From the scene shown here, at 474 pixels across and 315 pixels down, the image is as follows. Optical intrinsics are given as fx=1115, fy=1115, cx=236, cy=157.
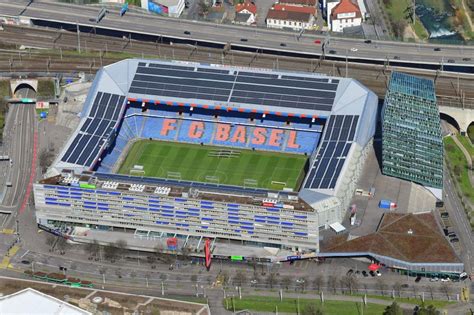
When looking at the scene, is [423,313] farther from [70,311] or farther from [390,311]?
[70,311]

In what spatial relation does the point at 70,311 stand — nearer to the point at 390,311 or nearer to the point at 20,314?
the point at 20,314

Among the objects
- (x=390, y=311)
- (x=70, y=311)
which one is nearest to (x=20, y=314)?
(x=70, y=311)

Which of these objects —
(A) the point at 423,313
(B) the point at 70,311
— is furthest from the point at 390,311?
(B) the point at 70,311

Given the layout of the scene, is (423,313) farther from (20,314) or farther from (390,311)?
(20,314)

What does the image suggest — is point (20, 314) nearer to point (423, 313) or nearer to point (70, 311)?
point (70, 311)
